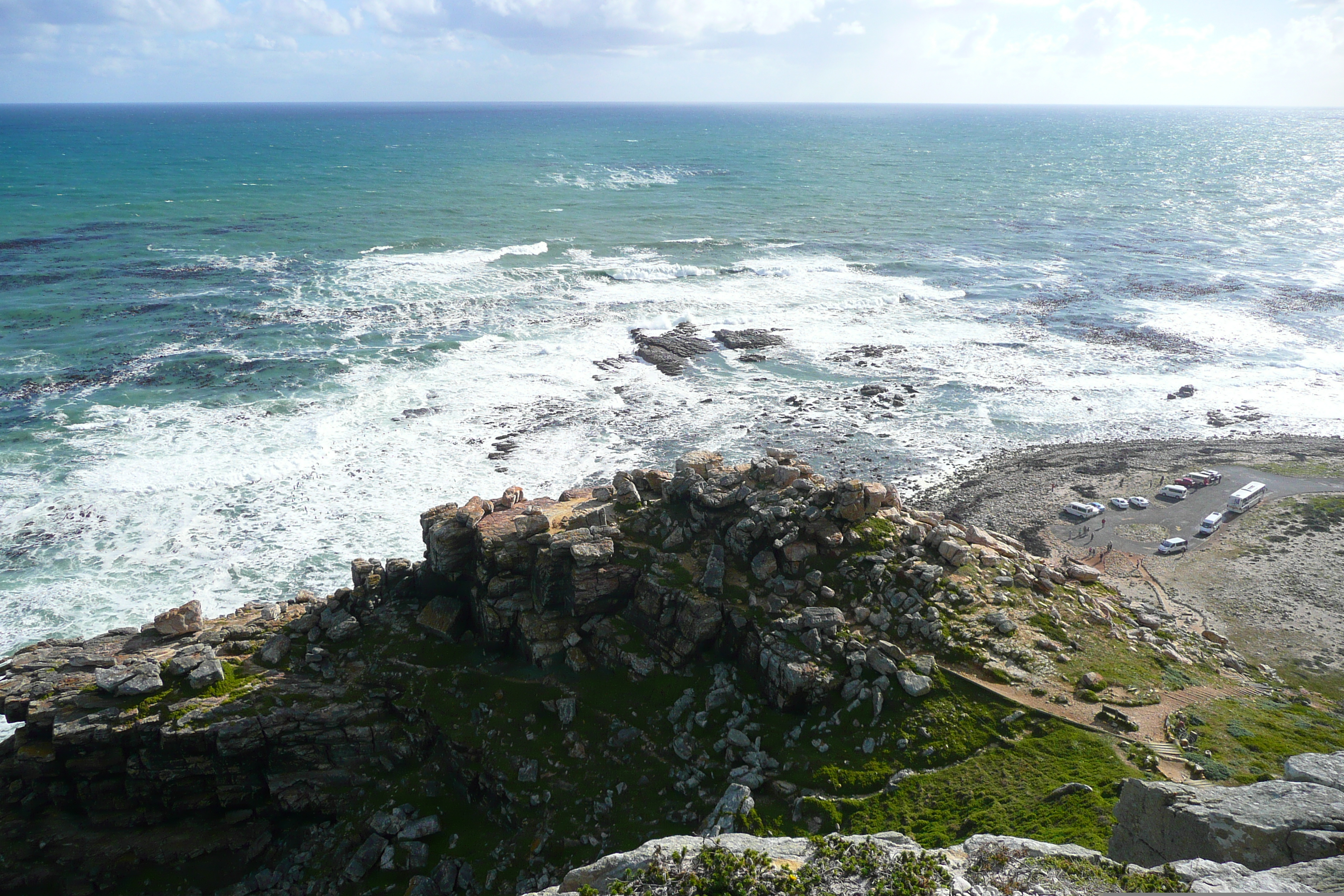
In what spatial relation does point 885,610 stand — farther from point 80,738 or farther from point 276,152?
point 276,152

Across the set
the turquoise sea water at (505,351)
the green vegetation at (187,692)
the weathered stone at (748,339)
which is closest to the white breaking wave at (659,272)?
the turquoise sea water at (505,351)

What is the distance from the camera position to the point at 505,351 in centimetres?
6275

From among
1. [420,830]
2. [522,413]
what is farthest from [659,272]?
[420,830]

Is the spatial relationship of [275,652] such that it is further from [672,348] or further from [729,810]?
[672,348]

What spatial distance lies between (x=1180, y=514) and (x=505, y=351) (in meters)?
47.2

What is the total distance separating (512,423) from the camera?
167 ft

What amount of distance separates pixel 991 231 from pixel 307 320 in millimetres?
90238

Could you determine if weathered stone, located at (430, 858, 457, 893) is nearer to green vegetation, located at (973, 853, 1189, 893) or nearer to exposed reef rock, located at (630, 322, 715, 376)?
green vegetation, located at (973, 853, 1189, 893)

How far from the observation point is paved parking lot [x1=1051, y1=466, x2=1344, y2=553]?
3941 centimetres

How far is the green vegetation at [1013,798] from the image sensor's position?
16.2 meters

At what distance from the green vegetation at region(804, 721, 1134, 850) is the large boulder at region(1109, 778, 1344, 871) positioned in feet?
4.49

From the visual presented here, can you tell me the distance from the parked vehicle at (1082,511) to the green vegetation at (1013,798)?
25.9m

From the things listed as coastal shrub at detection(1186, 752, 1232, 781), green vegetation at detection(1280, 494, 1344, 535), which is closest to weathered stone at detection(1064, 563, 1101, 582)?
coastal shrub at detection(1186, 752, 1232, 781)

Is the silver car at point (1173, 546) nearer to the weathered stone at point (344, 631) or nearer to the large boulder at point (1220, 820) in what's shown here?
the large boulder at point (1220, 820)
